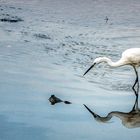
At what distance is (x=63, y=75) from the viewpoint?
44.7ft

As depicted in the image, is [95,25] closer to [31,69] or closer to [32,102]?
[31,69]

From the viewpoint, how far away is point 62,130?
32.4 feet

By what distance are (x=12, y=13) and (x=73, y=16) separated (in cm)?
266

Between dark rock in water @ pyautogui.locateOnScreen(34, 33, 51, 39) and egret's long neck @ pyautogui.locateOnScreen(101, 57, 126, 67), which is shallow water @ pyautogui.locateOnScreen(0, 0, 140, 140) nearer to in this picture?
dark rock in water @ pyautogui.locateOnScreen(34, 33, 51, 39)

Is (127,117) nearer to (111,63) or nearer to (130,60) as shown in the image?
(111,63)

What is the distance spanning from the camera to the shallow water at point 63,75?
10.1 metres

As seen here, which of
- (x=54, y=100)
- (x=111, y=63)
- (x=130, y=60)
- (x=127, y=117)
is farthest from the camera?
(x=130, y=60)

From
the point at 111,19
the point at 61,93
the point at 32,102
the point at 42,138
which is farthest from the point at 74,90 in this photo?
the point at 111,19

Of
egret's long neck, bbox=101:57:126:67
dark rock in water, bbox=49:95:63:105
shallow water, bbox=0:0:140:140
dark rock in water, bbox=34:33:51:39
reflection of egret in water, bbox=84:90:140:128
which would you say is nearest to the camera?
shallow water, bbox=0:0:140:140

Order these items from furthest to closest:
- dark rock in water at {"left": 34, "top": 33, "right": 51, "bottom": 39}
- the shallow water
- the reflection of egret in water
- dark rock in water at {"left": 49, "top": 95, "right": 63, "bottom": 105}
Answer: dark rock in water at {"left": 34, "top": 33, "right": 51, "bottom": 39}
dark rock in water at {"left": 49, "top": 95, "right": 63, "bottom": 105}
the reflection of egret in water
the shallow water

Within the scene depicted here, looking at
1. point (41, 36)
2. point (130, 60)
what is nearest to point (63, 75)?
point (130, 60)

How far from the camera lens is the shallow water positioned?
10.1 metres

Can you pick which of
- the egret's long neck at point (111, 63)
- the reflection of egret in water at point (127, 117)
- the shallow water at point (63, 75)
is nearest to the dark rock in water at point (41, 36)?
the shallow water at point (63, 75)

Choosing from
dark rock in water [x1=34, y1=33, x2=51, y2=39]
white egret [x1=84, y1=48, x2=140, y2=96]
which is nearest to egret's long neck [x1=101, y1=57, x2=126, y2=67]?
white egret [x1=84, y1=48, x2=140, y2=96]
